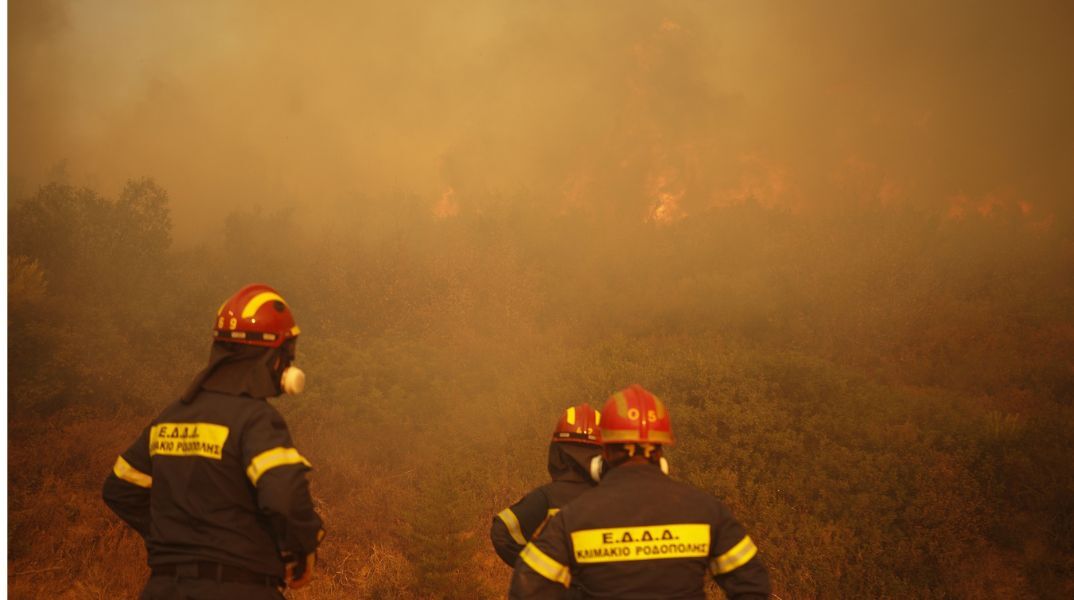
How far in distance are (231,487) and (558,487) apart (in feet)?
6.41

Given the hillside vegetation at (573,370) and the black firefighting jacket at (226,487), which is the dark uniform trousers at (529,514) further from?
the hillside vegetation at (573,370)

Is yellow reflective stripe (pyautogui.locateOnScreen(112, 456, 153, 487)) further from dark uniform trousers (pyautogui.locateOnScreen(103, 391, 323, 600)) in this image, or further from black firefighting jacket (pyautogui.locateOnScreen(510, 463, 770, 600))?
black firefighting jacket (pyautogui.locateOnScreen(510, 463, 770, 600))

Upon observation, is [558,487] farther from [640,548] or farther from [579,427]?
[640,548]

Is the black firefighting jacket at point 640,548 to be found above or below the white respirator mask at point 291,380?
below

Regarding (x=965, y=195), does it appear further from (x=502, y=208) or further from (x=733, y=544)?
(x=733, y=544)

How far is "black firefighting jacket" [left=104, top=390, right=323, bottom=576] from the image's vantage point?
9.73 ft

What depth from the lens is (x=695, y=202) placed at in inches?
1024

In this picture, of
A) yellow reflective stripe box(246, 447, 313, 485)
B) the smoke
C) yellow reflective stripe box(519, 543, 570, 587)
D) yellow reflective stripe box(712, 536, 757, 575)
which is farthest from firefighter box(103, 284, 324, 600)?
the smoke

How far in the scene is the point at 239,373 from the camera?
10.7 feet

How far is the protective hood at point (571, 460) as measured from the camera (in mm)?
4398

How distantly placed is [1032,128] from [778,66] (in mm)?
10821

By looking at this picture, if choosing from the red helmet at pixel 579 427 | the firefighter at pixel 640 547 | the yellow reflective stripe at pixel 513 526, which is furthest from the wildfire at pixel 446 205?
the firefighter at pixel 640 547

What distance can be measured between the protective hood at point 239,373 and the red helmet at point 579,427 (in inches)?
74.3

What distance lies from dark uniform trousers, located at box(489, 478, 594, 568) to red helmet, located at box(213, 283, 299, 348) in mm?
1750
